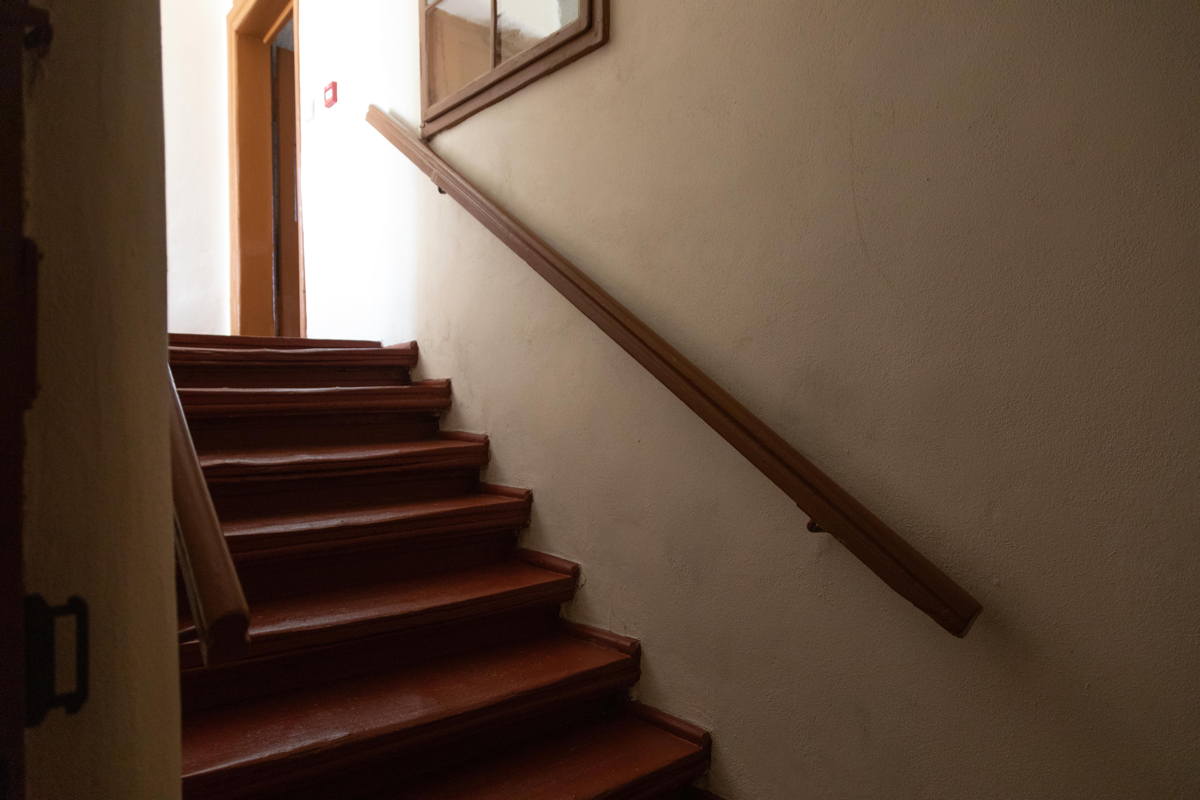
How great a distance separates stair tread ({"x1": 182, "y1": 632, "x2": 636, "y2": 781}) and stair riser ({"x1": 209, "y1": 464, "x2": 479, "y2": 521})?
569mm

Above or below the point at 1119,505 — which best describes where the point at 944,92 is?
above

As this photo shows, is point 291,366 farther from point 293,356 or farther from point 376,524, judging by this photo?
point 376,524

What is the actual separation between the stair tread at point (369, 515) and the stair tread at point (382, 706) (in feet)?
1.24

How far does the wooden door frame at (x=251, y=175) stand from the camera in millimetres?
4367

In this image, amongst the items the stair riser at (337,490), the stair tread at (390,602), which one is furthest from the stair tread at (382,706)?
the stair riser at (337,490)

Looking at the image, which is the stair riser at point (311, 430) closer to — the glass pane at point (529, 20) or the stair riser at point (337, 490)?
the stair riser at point (337, 490)

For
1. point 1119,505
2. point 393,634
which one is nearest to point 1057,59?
point 1119,505

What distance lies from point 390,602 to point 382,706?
29 centimetres

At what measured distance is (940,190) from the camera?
4.09ft

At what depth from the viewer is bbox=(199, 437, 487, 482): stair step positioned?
1.87 metres

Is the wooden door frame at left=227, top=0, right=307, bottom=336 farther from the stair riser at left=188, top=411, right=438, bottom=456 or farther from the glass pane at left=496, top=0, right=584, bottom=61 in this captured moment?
the glass pane at left=496, top=0, right=584, bottom=61

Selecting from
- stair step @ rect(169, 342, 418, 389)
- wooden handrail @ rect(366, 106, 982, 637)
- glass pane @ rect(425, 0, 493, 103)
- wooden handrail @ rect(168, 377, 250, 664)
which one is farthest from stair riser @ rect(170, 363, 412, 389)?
wooden handrail @ rect(168, 377, 250, 664)

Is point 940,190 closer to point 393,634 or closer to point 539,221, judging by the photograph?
point 539,221

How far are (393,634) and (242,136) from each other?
3920 mm
